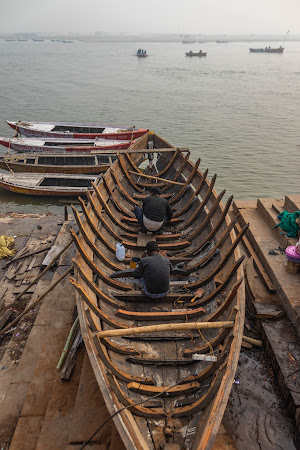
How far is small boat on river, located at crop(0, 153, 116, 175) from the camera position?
19219 millimetres

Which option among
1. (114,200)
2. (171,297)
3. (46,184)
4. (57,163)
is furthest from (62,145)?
(171,297)

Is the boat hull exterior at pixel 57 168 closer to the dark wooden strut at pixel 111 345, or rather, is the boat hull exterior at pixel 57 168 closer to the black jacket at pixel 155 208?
the black jacket at pixel 155 208

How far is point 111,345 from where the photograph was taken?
5.06m

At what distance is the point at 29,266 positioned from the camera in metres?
10.9

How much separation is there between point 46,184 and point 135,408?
1719 centimetres

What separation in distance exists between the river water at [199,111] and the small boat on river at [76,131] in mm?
3442

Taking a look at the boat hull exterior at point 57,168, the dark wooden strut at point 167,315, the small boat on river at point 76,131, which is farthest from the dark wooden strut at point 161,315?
the small boat on river at point 76,131

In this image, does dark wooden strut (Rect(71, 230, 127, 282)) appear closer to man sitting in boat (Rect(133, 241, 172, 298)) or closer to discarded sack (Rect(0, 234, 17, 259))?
man sitting in boat (Rect(133, 241, 172, 298))

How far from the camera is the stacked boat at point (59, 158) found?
60.8 ft

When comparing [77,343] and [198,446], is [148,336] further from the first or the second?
[198,446]

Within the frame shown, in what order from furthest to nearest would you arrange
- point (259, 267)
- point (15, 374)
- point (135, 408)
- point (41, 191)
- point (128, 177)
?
point (41, 191)
point (128, 177)
point (259, 267)
point (15, 374)
point (135, 408)

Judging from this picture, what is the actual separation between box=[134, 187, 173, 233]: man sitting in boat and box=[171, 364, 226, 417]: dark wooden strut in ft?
15.6

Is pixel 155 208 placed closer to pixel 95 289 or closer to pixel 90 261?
pixel 90 261

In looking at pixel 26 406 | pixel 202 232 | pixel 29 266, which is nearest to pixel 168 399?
pixel 26 406
